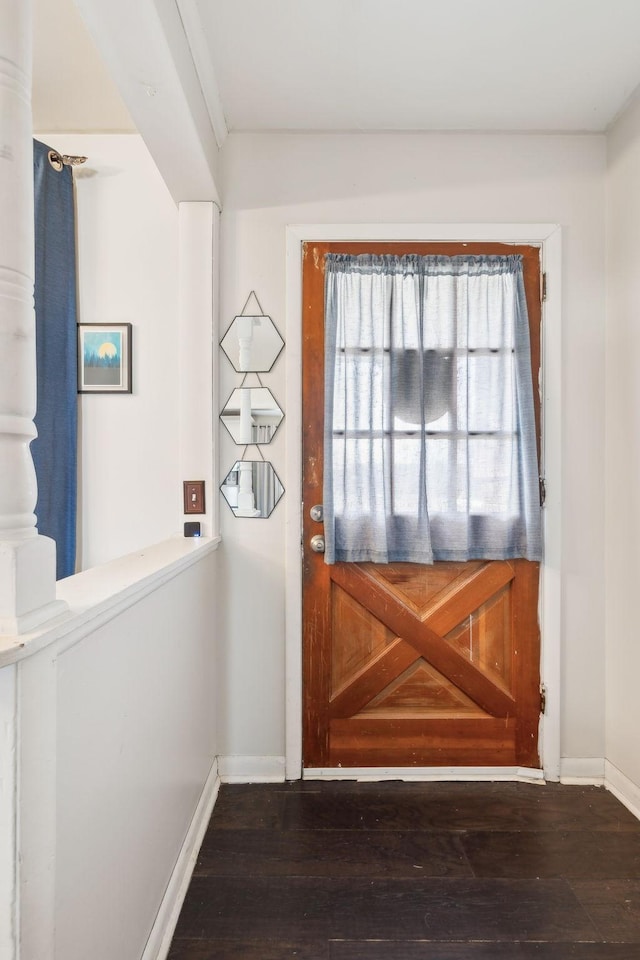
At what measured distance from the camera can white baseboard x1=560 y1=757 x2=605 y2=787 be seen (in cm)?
225

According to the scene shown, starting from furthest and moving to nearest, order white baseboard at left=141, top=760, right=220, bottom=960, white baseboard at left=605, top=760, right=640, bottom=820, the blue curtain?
the blue curtain < white baseboard at left=605, top=760, right=640, bottom=820 < white baseboard at left=141, top=760, right=220, bottom=960

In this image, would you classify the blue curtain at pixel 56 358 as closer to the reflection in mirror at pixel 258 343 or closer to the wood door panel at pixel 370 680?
the reflection in mirror at pixel 258 343

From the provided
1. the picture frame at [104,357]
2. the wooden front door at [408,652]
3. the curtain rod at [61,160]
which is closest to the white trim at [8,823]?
the wooden front door at [408,652]

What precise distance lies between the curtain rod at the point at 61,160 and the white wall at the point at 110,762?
1.74 meters

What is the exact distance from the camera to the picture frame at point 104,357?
7.90 feet

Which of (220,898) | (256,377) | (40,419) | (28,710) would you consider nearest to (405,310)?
(256,377)

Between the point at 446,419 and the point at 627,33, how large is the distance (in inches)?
54.7

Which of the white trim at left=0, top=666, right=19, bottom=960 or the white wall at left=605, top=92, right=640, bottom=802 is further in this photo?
the white wall at left=605, top=92, right=640, bottom=802

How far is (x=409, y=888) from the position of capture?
166 centimetres

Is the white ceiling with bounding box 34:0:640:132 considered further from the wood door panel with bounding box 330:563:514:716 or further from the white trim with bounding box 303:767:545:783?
the white trim with bounding box 303:767:545:783

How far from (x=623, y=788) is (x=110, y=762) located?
2025 millimetres

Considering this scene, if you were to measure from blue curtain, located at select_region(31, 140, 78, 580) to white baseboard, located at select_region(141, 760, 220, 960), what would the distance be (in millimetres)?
1110

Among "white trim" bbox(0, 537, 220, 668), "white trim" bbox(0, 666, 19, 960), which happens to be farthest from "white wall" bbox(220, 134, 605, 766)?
"white trim" bbox(0, 666, 19, 960)

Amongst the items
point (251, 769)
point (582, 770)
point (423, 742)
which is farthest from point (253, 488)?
point (582, 770)
